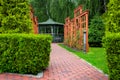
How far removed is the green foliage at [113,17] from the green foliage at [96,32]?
18.7 meters

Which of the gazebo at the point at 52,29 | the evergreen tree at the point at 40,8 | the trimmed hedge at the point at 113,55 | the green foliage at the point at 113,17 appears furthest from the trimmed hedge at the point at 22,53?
the evergreen tree at the point at 40,8

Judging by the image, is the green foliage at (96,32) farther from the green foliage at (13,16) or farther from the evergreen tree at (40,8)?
the evergreen tree at (40,8)

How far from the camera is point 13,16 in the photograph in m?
10.5

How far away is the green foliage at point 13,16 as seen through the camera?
10.5 meters

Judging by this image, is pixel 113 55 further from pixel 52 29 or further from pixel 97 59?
pixel 52 29

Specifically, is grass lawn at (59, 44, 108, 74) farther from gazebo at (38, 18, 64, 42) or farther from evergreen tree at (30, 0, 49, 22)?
evergreen tree at (30, 0, 49, 22)

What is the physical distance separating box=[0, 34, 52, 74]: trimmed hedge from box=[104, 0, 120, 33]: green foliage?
6.98 feet

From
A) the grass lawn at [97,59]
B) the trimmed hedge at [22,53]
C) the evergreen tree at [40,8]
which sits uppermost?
the evergreen tree at [40,8]

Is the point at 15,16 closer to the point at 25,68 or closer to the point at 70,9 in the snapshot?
the point at 25,68

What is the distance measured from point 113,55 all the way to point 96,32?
21.5m

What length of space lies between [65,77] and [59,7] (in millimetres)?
32186

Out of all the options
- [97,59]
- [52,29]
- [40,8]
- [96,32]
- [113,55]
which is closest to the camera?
[113,55]

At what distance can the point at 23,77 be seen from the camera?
8.31m

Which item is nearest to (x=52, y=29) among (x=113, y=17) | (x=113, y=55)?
(x=113, y=17)
